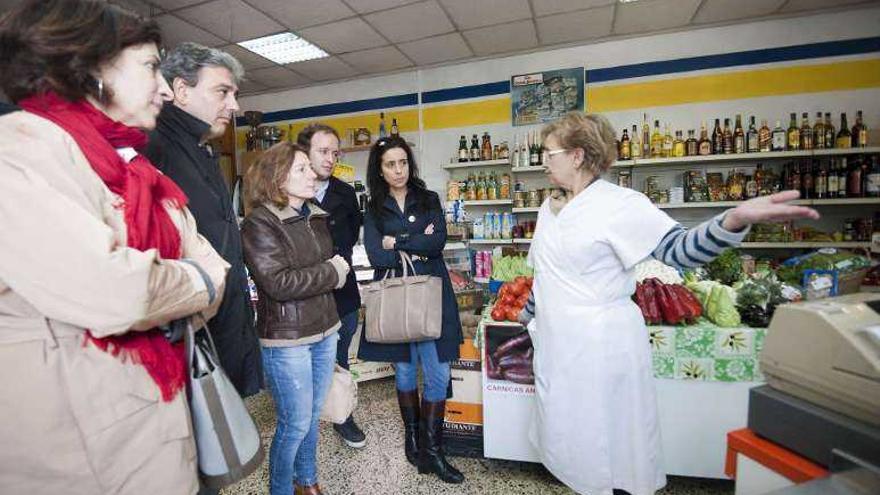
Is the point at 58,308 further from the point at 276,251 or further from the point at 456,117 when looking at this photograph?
the point at 456,117

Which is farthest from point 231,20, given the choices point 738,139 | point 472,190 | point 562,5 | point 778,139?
point 778,139

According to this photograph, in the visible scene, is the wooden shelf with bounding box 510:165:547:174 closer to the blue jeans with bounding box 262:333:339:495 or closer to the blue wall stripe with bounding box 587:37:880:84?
the blue wall stripe with bounding box 587:37:880:84

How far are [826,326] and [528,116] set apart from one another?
16.7 ft

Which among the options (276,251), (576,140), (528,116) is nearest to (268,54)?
(528,116)

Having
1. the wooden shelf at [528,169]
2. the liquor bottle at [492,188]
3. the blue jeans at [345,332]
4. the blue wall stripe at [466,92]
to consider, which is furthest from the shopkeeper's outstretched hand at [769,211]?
the blue wall stripe at [466,92]

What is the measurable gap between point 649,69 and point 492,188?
2267mm

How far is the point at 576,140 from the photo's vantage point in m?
1.71

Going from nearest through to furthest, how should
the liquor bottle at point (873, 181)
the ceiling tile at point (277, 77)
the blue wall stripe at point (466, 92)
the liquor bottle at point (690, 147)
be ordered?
1. the liquor bottle at point (873, 181)
2. the liquor bottle at point (690, 147)
3. the blue wall stripe at point (466, 92)
4. the ceiling tile at point (277, 77)

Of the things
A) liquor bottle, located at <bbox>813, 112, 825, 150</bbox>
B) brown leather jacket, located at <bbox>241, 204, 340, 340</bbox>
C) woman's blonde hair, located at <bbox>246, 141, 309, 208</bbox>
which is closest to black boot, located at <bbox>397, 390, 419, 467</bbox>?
brown leather jacket, located at <bbox>241, 204, 340, 340</bbox>

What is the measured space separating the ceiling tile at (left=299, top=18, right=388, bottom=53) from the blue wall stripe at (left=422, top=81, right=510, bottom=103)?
3.66 feet

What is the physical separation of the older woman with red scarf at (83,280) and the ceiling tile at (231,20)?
3.73m

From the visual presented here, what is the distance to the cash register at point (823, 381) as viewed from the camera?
0.78 m

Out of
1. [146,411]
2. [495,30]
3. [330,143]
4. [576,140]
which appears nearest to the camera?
[146,411]

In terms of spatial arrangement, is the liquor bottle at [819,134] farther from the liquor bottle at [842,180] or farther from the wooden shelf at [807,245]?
the wooden shelf at [807,245]
